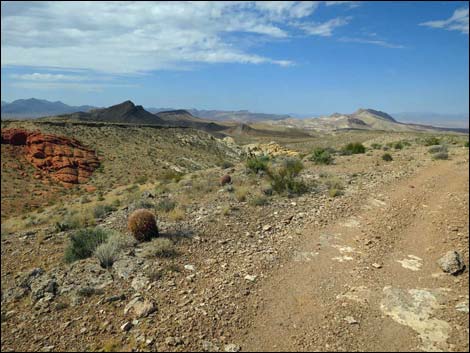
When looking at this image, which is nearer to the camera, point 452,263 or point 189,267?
point 452,263

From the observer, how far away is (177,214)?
1187 cm

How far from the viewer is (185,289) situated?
24.1ft

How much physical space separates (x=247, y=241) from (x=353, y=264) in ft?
9.82

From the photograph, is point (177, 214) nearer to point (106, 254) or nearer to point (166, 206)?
point (166, 206)

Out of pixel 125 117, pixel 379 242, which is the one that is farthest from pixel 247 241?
pixel 125 117

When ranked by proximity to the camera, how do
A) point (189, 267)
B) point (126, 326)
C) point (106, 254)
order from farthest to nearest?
point (106, 254), point (189, 267), point (126, 326)

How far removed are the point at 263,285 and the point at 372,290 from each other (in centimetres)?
222

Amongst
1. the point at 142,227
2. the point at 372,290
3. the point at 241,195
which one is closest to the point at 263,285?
Result: the point at 372,290

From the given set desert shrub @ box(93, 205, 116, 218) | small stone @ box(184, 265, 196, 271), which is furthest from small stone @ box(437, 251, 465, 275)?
desert shrub @ box(93, 205, 116, 218)

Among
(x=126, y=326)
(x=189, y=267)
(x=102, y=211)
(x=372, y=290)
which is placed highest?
(x=372, y=290)

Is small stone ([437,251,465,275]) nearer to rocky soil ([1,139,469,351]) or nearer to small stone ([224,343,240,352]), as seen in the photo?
rocky soil ([1,139,469,351])

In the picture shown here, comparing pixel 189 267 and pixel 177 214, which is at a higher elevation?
pixel 177 214

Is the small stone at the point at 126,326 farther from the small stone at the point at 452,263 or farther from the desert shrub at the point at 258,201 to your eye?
the desert shrub at the point at 258,201

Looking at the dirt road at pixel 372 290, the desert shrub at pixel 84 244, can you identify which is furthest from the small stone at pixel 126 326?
the desert shrub at pixel 84 244
